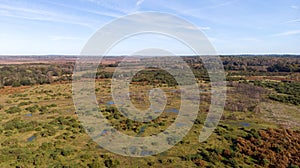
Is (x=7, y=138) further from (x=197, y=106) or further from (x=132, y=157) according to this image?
(x=197, y=106)

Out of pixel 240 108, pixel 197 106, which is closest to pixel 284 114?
pixel 240 108

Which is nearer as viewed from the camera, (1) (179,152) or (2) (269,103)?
(1) (179,152)

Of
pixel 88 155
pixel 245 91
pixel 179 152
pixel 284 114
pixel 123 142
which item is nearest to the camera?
pixel 88 155

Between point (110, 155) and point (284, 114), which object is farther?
point (284, 114)

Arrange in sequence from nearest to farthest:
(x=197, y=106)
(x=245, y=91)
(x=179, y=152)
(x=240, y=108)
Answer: (x=179, y=152), (x=240, y=108), (x=197, y=106), (x=245, y=91)

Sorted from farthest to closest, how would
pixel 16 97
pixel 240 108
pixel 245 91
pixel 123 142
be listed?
1. pixel 245 91
2. pixel 16 97
3. pixel 240 108
4. pixel 123 142

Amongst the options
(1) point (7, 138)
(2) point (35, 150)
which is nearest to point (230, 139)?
(2) point (35, 150)

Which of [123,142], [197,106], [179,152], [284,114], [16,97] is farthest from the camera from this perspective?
[16,97]

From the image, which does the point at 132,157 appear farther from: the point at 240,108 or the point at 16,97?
the point at 16,97
